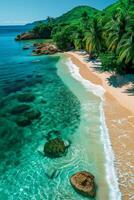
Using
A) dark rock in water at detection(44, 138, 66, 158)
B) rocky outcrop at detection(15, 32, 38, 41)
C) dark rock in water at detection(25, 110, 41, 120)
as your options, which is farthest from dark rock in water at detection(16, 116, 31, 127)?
rocky outcrop at detection(15, 32, 38, 41)

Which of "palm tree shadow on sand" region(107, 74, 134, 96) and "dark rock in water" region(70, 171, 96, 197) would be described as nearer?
"dark rock in water" region(70, 171, 96, 197)

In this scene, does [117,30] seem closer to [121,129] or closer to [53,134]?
[121,129]

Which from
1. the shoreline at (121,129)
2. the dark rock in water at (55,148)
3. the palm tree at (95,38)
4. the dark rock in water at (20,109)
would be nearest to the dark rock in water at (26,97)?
the dark rock in water at (20,109)

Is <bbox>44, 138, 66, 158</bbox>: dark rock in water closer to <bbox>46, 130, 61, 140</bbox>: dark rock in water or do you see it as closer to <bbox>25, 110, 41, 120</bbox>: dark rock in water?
<bbox>46, 130, 61, 140</bbox>: dark rock in water

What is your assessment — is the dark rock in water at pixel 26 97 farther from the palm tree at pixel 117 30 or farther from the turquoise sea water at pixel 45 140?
the palm tree at pixel 117 30

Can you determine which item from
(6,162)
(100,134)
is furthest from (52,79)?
(6,162)

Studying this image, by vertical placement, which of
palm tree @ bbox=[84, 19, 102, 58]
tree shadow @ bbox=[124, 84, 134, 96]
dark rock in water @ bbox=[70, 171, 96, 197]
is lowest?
dark rock in water @ bbox=[70, 171, 96, 197]

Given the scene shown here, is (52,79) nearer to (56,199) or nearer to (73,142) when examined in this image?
(73,142)
